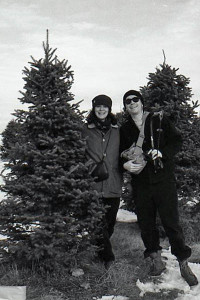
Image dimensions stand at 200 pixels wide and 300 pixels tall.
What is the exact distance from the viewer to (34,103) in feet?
16.0

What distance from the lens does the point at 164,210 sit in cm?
470

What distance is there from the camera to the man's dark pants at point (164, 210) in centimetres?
465

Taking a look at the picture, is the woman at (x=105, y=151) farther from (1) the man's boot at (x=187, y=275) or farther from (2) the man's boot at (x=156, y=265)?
Result: (1) the man's boot at (x=187, y=275)

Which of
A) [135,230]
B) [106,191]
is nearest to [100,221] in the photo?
[106,191]

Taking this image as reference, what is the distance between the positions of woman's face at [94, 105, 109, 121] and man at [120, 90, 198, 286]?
327mm

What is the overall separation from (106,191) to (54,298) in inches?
63.3

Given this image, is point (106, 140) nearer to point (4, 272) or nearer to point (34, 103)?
point (34, 103)

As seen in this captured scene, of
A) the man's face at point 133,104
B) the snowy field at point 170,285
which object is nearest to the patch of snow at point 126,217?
the snowy field at point 170,285

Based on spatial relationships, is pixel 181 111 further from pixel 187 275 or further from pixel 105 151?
pixel 187 275

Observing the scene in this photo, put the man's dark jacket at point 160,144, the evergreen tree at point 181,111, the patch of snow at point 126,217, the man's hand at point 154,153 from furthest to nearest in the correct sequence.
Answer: the patch of snow at point 126,217 → the evergreen tree at point 181,111 → the man's dark jacket at point 160,144 → the man's hand at point 154,153

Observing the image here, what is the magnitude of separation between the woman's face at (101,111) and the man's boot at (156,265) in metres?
2.23

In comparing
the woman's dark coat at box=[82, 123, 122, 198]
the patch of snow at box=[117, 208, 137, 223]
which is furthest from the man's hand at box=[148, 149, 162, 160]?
the patch of snow at box=[117, 208, 137, 223]

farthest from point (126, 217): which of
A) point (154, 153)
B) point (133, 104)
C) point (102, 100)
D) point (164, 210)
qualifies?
point (102, 100)

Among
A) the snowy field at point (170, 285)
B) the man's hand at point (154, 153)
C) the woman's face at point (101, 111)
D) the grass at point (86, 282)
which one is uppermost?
the woman's face at point (101, 111)
